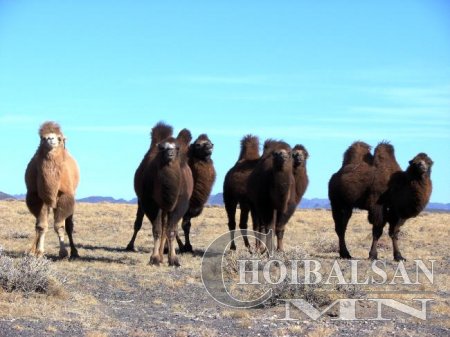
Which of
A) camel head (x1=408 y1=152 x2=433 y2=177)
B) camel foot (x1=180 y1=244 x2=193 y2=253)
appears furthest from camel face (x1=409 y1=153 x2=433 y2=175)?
camel foot (x1=180 y1=244 x2=193 y2=253)

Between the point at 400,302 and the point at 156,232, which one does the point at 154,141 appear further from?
the point at 400,302

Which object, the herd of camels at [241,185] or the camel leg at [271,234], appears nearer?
the herd of camels at [241,185]

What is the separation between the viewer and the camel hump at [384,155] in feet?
58.7

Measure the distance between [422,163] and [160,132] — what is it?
5717 millimetres

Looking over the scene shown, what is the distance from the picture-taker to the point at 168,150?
46.9ft

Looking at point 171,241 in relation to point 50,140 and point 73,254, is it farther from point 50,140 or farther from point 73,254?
point 50,140

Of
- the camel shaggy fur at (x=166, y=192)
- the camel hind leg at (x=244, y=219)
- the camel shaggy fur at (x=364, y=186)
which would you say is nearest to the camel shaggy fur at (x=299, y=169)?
the camel shaggy fur at (x=364, y=186)

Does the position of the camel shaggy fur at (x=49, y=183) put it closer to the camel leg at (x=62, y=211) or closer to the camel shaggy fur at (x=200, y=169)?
the camel leg at (x=62, y=211)

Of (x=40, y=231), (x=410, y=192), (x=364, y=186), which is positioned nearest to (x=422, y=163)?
(x=410, y=192)

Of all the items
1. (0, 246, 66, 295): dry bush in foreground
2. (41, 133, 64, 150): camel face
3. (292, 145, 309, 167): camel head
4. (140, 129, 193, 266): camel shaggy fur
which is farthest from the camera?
(292, 145, 309, 167): camel head

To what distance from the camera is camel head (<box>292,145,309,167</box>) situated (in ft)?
58.0

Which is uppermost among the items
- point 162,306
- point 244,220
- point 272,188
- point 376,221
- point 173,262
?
point 272,188

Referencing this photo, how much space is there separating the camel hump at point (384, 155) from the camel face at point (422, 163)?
828 millimetres

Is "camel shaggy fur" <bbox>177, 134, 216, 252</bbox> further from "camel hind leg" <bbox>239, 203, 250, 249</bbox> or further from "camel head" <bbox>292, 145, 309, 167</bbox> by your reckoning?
"camel head" <bbox>292, 145, 309, 167</bbox>
